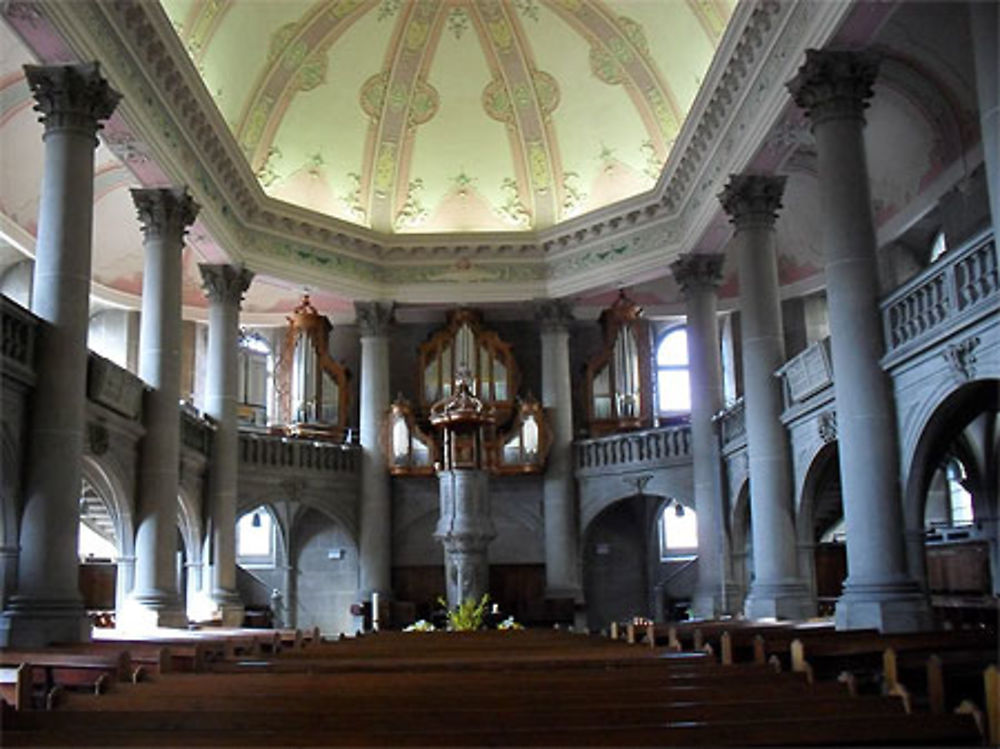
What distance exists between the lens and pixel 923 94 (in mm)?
19375

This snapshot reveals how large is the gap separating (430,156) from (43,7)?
578 inches

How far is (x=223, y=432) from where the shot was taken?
23234mm

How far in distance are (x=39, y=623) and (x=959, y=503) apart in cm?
1805

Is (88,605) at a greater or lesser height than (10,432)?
lesser

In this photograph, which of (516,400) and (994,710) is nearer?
(994,710)

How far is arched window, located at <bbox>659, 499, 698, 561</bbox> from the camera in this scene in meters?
28.9

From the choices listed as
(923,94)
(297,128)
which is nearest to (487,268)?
(297,128)

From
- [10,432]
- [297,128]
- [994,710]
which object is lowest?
[994,710]

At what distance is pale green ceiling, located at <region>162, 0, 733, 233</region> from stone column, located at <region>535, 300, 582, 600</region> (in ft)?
8.84

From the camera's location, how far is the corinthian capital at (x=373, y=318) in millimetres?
27141

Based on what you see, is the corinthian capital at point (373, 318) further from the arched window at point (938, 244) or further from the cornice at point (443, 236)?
the arched window at point (938, 244)

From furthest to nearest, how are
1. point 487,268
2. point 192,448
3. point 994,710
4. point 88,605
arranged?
1. point 487,268
2. point 88,605
3. point 192,448
4. point 994,710

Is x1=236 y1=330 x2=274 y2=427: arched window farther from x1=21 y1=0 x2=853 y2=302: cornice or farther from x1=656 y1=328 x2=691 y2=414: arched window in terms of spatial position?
x1=656 y1=328 x2=691 y2=414: arched window

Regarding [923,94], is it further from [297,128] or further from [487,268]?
[297,128]
